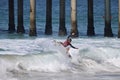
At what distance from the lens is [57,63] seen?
16.6 metres

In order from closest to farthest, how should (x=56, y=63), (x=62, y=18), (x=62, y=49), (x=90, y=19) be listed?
(x=56, y=63) → (x=62, y=49) → (x=62, y=18) → (x=90, y=19)

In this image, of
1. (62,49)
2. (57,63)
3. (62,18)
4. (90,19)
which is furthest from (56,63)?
(90,19)

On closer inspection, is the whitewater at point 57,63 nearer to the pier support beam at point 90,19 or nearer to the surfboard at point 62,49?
the surfboard at point 62,49

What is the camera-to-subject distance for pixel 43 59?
676 inches

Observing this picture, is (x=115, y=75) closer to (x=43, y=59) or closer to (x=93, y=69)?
(x=93, y=69)

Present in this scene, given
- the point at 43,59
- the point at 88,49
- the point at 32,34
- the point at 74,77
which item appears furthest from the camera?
the point at 32,34

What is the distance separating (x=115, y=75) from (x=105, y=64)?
232cm

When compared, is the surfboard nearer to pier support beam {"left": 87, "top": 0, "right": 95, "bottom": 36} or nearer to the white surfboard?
the white surfboard

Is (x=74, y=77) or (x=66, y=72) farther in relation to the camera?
(x=66, y=72)

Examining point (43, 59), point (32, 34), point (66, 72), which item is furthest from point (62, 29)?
point (66, 72)

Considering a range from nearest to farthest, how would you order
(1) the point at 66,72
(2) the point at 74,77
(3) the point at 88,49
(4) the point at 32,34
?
(2) the point at 74,77 < (1) the point at 66,72 < (3) the point at 88,49 < (4) the point at 32,34

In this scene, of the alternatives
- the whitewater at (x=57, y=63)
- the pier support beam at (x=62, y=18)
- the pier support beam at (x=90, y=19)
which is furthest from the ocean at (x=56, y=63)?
the pier support beam at (x=90, y=19)

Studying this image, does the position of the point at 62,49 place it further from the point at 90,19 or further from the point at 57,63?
the point at 90,19

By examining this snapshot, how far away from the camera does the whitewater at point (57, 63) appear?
1476 cm
